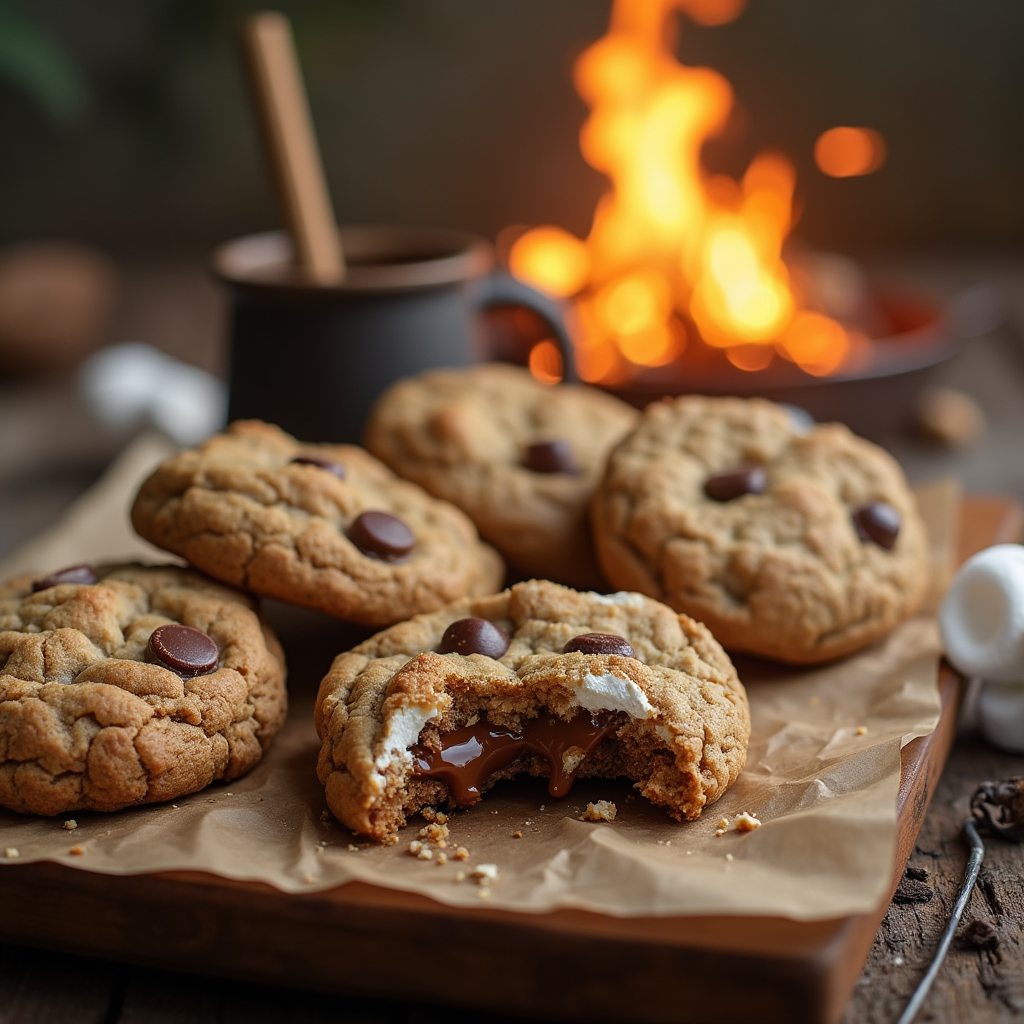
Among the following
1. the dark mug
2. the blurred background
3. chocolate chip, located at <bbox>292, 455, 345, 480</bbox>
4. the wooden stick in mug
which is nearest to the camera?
chocolate chip, located at <bbox>292, 455, 345, 480</bbox>

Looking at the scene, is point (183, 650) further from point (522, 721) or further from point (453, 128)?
point (453, 128)

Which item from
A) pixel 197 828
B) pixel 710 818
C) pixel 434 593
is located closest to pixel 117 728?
pixel 197 828

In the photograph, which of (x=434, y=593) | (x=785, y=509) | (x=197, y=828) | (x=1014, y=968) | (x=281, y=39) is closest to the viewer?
(x=1014, y=968)

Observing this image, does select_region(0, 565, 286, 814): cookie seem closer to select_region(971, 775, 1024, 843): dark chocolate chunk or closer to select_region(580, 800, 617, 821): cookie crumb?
select_region(580, 800, 617, 821): cookie crumb

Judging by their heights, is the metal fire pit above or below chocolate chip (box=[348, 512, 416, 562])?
below

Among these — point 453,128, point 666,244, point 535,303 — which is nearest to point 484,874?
point 535,303

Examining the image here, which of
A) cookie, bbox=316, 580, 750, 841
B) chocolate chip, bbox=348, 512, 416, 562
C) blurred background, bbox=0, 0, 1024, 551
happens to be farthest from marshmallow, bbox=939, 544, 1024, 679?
blurred background, bbox=0, 0, 1024, 551

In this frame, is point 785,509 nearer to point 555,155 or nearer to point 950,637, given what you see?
point 950,637
